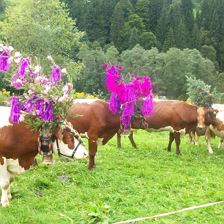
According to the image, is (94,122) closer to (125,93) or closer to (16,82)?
(125,93)

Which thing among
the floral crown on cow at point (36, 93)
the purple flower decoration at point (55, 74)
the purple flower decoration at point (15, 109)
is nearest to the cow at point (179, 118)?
Answer: the floral crown on cow at point (36, 93)

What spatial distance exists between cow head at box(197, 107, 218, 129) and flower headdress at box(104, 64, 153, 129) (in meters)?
2.99

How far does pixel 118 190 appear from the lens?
9.46 m

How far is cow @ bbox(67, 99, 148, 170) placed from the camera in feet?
35.3

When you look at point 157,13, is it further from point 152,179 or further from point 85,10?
point 152,179

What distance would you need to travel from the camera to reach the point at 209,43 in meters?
76.6

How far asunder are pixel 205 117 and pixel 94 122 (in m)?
4.24

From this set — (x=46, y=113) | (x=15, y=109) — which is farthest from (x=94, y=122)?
(x=15, y=109)

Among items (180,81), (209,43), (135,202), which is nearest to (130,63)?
(180,81)

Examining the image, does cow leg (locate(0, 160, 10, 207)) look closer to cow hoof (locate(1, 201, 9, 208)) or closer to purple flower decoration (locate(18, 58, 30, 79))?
cow hoof (locate(1, 201, 9, 208))

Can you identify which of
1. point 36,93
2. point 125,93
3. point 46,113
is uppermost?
point 36,93

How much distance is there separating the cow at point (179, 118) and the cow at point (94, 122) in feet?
9.42

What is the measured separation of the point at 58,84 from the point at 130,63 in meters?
52.2

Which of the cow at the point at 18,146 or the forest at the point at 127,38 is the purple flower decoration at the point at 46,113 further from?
the forest at the point at 127,38
